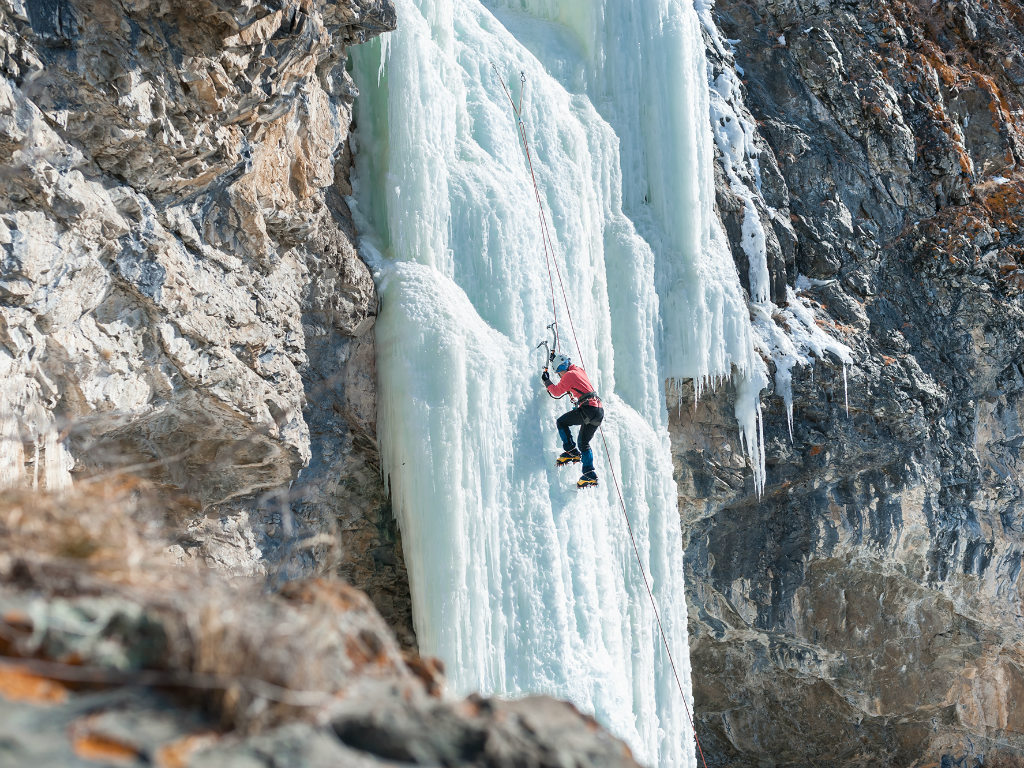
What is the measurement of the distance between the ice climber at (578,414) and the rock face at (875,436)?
3055mm

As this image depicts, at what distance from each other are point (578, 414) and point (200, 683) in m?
5.83

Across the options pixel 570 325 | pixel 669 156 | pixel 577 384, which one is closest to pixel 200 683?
pixel 577 384

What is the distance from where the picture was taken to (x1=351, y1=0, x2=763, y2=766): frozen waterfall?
309 inches

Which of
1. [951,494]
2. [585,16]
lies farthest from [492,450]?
[951,494]

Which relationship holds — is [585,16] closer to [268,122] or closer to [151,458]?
[268,122]

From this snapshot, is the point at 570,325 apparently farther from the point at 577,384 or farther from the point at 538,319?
the point at 577,384

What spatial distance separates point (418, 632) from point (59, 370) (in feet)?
11.1

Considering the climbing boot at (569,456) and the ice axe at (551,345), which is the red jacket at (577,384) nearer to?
the ice axe at (551,345)

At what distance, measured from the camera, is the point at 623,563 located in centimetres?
934

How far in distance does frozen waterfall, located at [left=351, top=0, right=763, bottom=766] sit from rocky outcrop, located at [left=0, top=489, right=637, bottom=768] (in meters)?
4.80

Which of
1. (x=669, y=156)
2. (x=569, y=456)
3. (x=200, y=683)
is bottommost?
(x=200, y=683)

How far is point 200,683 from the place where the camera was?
8.34ft

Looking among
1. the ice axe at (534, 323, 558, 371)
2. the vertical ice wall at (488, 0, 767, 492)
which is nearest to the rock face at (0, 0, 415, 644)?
the ice axe at (534, 323, 558, 371)

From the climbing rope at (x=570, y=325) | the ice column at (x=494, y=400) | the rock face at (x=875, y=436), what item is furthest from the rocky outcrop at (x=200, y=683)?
the rock face at (x=875, y=436)
